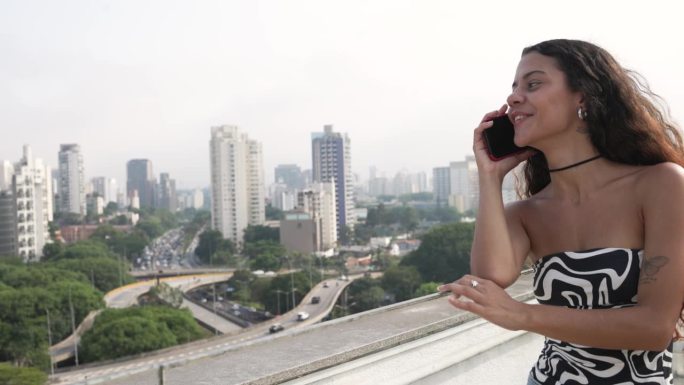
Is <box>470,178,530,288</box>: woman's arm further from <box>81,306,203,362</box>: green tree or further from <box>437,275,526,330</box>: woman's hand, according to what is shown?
<box>81,306,203,362</box>: green tree

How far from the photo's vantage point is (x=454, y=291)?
525mm

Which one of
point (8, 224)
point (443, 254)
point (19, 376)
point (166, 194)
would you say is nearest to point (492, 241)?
point (19, 376)

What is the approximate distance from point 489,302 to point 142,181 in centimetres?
6163

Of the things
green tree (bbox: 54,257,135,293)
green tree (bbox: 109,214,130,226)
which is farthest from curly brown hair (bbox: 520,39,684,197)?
green tree (bbox: 109,214,130,226)

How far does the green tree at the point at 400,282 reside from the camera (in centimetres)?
1595

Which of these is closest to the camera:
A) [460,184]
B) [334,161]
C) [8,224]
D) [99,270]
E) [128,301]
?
[128,301]

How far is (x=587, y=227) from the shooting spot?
539 mm

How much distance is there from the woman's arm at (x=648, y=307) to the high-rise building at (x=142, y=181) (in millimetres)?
58806

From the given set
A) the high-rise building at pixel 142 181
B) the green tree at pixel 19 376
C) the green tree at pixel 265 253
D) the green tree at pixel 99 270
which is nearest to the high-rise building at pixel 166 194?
the high-rise building at pixel 142 181

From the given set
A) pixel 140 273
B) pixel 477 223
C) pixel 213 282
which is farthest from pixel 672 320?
pixel 140 273

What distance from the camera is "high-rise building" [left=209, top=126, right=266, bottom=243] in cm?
2894

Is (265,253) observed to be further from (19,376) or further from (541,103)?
(541,103)

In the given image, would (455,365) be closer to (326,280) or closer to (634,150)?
(634,150)

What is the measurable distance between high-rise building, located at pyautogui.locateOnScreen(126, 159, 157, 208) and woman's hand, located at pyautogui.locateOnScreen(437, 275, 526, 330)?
2314 inches
